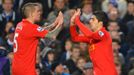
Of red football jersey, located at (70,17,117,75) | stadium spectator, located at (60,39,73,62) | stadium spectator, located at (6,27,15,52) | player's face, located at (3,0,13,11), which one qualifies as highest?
red football jersey, located at (70,17,117,75)

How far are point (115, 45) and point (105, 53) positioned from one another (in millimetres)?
3838

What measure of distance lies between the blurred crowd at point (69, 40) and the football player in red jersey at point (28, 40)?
1.25 metres

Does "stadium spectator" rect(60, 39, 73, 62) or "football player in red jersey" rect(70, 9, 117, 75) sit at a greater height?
"football player in red jersey" rect(70, 9, 117, 75)

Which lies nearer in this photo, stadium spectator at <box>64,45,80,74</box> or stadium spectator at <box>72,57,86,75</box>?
stadium spectator at <box>72,57,86,75</box>

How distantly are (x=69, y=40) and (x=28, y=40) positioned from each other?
14.1 ft

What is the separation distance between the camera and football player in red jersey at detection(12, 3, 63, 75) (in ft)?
36.1

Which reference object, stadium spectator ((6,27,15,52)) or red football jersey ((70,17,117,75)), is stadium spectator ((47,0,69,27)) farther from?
red football jersey ((70,17,117,75))

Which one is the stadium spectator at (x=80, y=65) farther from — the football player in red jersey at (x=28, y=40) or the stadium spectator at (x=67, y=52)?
the football player in red jersey at (x=28, y=40)

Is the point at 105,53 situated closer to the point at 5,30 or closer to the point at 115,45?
the point at 115,45

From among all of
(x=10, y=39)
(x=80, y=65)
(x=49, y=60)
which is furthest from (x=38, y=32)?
(x=10, y=39)

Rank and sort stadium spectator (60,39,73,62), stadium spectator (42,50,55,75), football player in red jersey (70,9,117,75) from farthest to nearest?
stadium spectator (60,39,73,62), stadium spectator (42,50,55,75), football player in red jersey (70,9,117,75)

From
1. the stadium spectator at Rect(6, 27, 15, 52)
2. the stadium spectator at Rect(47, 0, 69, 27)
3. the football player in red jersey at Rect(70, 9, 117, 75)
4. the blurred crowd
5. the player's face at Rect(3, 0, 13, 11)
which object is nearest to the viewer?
the football player in red jersey at Rect(70, 9, 117, 75)

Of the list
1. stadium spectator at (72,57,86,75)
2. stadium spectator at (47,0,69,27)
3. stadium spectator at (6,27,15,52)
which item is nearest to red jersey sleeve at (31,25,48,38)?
stadium spectator at (72,57,86,75)

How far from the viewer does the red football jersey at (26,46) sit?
10984 millimetres
